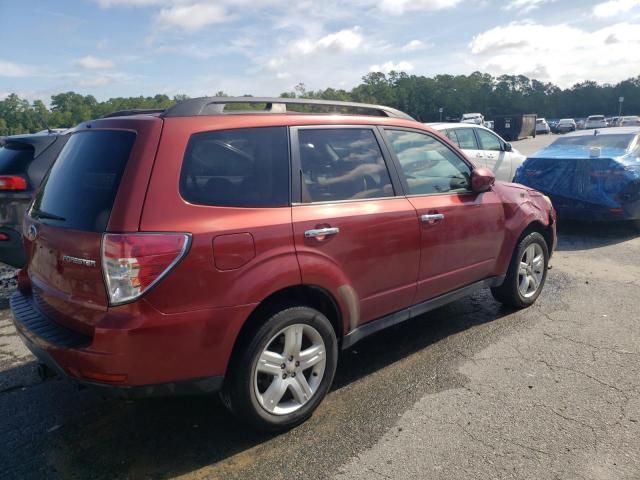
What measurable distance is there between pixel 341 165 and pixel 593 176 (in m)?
5.91

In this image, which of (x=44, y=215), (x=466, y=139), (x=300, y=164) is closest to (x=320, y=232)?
A: (x=300, y=164)

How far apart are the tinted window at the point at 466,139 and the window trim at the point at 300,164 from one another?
6726 millimetres

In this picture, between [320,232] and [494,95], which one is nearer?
[320,232]

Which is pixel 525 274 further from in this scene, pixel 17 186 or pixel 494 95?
pixel 494 95

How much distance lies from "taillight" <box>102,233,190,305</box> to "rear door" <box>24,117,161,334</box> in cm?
6

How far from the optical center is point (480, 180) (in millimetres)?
4090

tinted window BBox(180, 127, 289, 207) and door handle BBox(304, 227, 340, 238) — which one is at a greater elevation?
tinted window BBox(180, 127, 289, 207)

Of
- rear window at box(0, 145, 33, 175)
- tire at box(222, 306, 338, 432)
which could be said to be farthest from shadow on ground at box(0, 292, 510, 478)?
rear window at box(0, 145, 33, 175)

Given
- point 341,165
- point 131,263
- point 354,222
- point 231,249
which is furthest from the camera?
point 341,165

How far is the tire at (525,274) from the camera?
15.2ft

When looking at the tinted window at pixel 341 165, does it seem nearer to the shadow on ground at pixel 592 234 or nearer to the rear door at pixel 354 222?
the rear door at pixel 354 222

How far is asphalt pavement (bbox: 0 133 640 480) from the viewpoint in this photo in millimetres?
2646

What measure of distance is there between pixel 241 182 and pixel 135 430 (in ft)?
5.19

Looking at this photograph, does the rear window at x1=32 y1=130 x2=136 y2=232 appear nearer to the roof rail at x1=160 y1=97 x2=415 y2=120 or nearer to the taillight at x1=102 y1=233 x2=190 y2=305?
the taillight at x1=102 y1=233 x2=190 y2=305
